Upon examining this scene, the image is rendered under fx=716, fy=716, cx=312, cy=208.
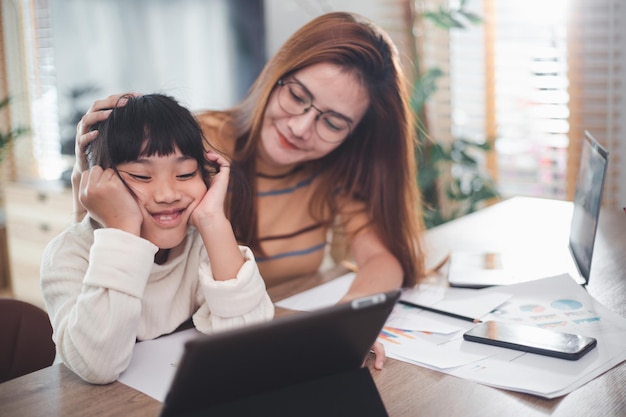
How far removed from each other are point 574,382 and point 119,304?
A: 27.2 inches

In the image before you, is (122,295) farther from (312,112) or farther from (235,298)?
(312,112)

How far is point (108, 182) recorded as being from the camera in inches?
45.0

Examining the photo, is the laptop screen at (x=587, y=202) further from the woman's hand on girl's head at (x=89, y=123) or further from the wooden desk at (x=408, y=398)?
the woman's hand on girl's head at (x=89, y=123)

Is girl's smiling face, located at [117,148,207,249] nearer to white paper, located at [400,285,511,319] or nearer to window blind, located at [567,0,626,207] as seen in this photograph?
white paper, located at [400,285,511,319]

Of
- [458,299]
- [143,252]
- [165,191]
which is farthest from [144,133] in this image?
[458,299]

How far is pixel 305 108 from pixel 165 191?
547mm

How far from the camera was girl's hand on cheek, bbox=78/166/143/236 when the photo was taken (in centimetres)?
113

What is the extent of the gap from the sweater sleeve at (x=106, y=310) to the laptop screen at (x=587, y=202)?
915 millimetres

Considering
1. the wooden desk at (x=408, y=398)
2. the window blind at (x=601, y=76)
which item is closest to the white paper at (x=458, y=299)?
the wooden desk at (x=408, y=398)

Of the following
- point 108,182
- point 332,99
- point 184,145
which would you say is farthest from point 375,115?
point 108,182

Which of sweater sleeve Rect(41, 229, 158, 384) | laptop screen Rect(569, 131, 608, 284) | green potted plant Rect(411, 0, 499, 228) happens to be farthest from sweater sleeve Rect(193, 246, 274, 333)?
green potted plant Rect(411, 0, 499, 228)

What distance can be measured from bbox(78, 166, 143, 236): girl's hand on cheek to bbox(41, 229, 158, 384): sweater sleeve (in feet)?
0.11

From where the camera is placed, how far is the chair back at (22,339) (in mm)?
1293

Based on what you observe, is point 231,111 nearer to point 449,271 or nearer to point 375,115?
point 375,115
